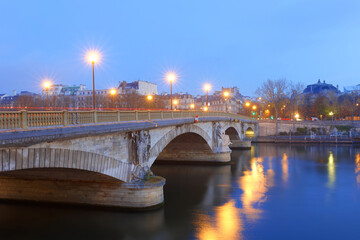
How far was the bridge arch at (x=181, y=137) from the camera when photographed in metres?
21.0

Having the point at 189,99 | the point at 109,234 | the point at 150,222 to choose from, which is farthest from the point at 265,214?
the point at 189,99

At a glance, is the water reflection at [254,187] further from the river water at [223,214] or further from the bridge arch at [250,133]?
the bridge arch at [250,133]

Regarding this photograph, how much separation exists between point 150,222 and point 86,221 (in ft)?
11.0

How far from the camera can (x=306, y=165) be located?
35.7 metres

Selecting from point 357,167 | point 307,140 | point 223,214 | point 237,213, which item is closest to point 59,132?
point 223,214

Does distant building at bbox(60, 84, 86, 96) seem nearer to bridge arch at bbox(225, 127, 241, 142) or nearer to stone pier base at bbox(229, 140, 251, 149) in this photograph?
bridge arch at bbox(225, 127, 241, 142)

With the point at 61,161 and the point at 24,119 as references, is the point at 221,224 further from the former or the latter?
the point at 24,119

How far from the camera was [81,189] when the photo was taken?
17.9m

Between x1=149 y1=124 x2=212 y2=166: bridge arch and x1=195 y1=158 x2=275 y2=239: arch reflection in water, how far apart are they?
5041 mm

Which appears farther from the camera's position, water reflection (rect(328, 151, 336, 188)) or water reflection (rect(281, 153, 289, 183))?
water reflection (rect(281, 153, 289, 183))

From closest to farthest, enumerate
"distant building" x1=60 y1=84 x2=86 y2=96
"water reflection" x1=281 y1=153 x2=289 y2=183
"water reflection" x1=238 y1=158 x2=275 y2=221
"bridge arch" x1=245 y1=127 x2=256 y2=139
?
"water reflection" x1=238 y1=158 x2=275 y2=221, "water reflection" x1=281 y1=153 x2=289 y2=183, "bridge arch" x1=245 y1=127 x2=256 y2=139, "distant building" x1=60 y1=84 x2=86 y2=96

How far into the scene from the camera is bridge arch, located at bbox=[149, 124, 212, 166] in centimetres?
2098

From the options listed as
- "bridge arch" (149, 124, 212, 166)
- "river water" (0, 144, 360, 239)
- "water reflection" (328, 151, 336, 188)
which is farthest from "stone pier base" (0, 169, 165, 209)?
"water reflection" (328, 151, 336, 188)

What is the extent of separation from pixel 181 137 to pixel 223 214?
15.7 metres
